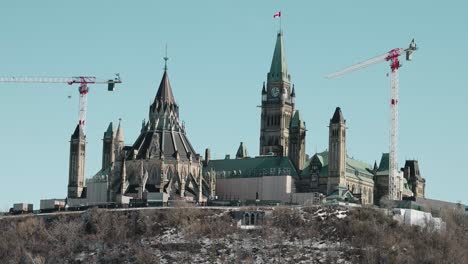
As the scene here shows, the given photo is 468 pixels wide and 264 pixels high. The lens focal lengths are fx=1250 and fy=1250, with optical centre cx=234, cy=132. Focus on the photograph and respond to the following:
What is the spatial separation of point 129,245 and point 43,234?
59.4 feet

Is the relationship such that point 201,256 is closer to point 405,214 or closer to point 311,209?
point 311,209

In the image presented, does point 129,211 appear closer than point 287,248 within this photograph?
No

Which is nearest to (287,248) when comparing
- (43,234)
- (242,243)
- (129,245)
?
(242,243)

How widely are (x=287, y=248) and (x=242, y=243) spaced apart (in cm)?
714

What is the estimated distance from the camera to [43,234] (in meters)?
196

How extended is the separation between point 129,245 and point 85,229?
12185 millimetres

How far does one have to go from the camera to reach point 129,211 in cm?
19775

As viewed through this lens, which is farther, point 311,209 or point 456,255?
point 311,209

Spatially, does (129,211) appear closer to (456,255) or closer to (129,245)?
(129,245)

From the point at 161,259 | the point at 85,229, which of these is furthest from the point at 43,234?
the point at 161,259

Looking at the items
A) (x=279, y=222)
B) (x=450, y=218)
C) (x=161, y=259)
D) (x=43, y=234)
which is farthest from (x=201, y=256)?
(x=450, y=218)

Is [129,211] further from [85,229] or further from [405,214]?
[405,214]

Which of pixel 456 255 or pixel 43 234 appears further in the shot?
pixel 43 234

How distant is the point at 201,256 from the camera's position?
177625 millimetres
